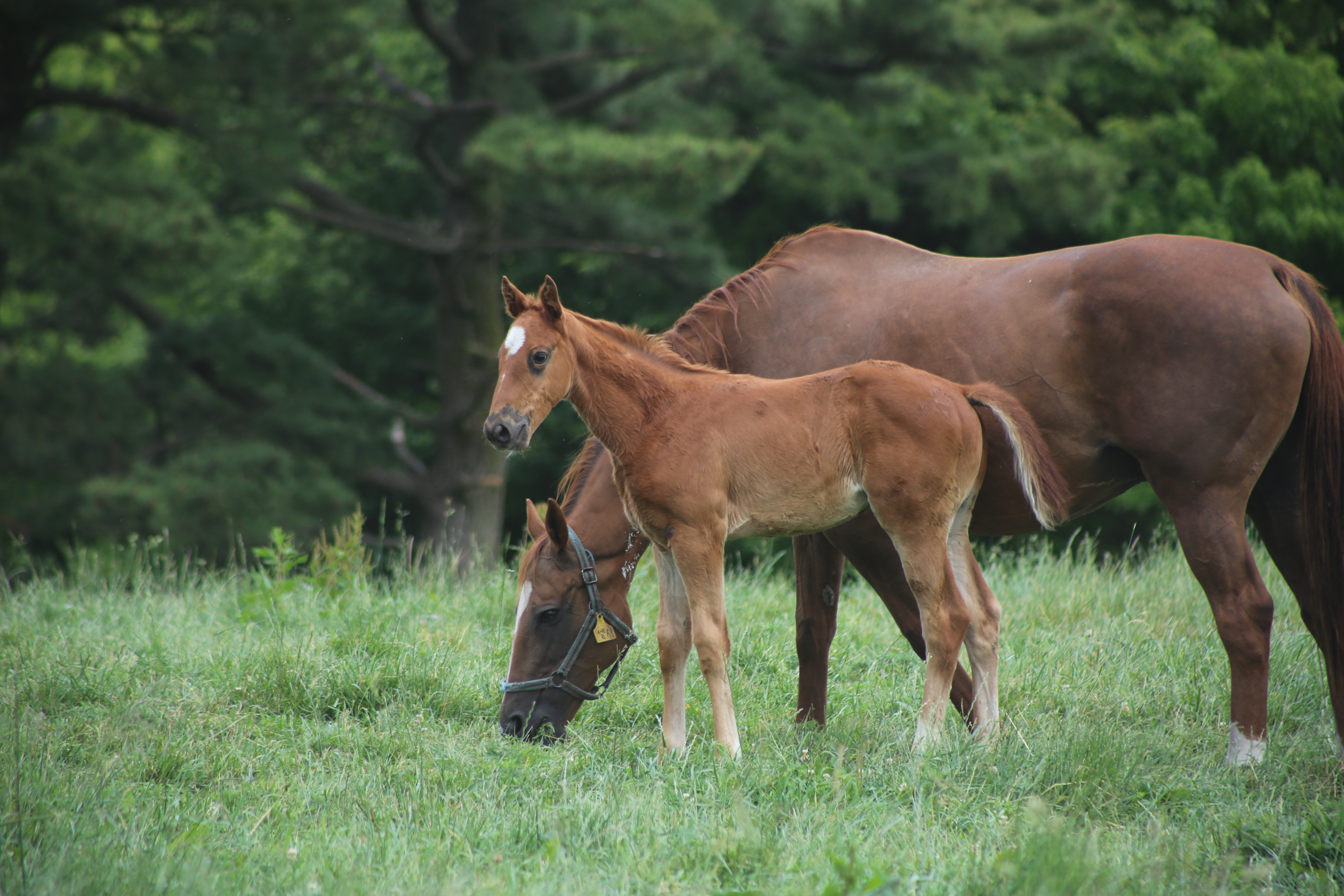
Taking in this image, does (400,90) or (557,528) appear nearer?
(557,528)

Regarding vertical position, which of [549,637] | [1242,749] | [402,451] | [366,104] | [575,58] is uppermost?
[575,58]

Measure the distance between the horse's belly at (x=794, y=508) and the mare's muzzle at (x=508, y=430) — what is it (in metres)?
0.82

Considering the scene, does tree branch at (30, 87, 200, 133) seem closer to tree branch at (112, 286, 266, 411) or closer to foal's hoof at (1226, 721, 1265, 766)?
tree branch at (112, 286, 266, 411)

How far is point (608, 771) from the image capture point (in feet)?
12.3

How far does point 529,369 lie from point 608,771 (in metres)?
1.48

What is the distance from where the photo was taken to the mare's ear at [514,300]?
3695 millimetres

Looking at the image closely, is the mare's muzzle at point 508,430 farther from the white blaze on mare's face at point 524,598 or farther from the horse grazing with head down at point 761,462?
the white blaze on mare's face at point 524,598

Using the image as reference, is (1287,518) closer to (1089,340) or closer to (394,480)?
(1089,340)

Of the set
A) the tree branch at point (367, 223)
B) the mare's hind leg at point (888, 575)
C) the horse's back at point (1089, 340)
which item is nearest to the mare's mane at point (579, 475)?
the horse's back at point (1089, 340)

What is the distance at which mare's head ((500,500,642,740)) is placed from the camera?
4.31 metres

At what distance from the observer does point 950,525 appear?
4070 mm

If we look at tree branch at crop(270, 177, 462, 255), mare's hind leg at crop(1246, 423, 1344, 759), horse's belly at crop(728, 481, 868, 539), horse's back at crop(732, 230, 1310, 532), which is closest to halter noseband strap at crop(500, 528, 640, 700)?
horse's belly at crop(728, 481, 868, 539)

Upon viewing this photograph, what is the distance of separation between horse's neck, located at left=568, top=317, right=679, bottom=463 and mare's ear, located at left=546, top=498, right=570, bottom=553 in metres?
0.36

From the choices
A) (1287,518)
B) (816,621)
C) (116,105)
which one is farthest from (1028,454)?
(116,105)
